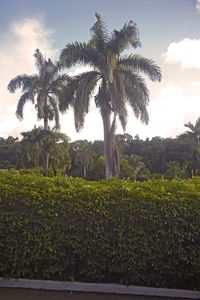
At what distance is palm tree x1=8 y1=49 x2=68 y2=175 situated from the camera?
29469 mm

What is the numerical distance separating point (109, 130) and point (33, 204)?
59.4ft

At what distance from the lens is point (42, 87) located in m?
30.1

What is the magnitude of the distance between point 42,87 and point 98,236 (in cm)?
2617

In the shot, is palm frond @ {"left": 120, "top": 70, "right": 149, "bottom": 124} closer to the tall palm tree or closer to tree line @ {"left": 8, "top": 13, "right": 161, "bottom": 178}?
tree line @ {"left": 8, "top": 13, "right": 161, "bottom": 178}

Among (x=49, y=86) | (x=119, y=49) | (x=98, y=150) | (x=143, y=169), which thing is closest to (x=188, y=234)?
(x=119, y=49)

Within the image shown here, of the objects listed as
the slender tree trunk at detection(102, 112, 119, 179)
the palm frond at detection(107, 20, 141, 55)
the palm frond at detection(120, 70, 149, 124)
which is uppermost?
the palm frond at detection(107, 20, 141, 55)

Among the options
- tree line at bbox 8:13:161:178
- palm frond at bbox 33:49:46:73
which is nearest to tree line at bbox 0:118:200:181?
palm frond at bbox 33:49:46:73

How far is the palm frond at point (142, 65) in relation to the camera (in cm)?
2328

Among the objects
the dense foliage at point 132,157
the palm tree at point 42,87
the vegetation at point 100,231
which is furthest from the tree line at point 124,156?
the vegetation at point 100,231

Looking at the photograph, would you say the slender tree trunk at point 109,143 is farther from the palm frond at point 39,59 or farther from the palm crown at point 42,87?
the palm frond at point 39,59

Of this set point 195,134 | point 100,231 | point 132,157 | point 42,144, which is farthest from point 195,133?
point 100,231

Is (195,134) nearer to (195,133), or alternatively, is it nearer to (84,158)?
(195,133)

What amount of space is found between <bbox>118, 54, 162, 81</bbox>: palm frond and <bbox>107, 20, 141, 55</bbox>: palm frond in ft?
2.46

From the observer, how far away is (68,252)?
4992 millimetres
